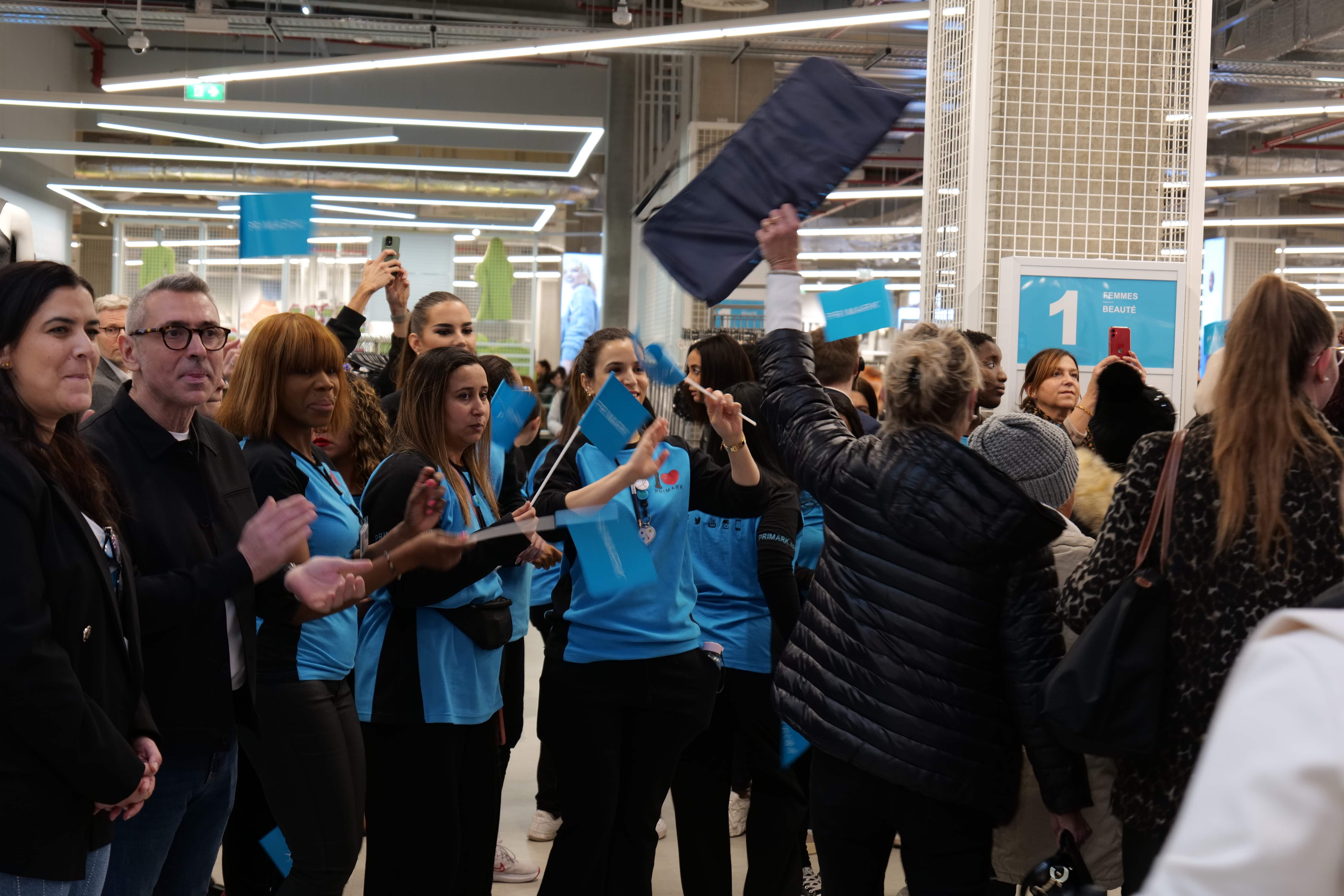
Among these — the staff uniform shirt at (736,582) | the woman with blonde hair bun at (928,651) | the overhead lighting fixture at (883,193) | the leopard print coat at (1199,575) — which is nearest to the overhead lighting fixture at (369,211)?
the overhead lighting fixture at (883,193)

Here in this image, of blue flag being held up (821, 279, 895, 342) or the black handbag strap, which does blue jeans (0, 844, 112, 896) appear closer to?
the black handbag strap

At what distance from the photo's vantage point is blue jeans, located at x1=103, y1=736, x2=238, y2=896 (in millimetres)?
1951

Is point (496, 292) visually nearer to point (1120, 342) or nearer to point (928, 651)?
point (1120, 342)

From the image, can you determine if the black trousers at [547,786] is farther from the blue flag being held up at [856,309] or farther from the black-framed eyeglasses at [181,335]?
the black-framed eyeglasses at [181,335]

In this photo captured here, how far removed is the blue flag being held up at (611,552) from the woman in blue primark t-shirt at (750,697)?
694 millimetres

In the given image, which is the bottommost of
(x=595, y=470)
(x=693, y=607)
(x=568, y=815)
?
(x=568, y=815)

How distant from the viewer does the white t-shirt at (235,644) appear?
6.75ft

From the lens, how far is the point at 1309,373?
1852mm

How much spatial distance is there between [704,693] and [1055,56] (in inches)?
107

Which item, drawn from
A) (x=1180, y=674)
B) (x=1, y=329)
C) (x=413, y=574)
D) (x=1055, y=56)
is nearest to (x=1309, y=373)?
(x=1180, y=674)

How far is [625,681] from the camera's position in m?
2.71

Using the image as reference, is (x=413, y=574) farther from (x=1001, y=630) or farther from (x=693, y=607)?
(x=1001, y=630)

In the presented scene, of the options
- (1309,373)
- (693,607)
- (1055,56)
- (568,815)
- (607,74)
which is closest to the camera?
(1309,373)

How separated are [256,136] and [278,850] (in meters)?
8.56
